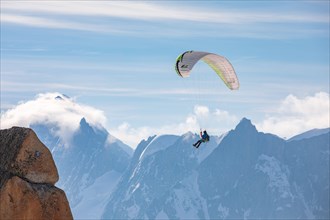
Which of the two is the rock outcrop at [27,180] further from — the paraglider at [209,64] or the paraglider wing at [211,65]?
the paraglider wing at [211,65]

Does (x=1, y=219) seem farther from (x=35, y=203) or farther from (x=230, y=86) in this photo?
(x=230, y=86)

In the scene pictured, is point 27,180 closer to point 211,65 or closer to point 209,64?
point 209,64

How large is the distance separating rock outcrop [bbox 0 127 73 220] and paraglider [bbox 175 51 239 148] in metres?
35.5

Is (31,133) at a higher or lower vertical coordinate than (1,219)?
higher

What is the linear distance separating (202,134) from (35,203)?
39.1 m

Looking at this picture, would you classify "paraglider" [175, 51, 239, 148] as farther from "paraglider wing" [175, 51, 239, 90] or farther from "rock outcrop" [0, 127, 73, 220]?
"rock outcrop" [0, 127, 73, 220]

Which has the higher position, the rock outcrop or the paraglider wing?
the paraglider wing

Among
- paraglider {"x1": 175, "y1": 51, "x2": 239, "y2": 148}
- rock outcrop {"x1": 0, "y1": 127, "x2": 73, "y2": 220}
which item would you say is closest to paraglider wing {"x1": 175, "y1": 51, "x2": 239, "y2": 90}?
paraglider {"x1": 175, "y1": 51, "x2": 239, "y2": 148}

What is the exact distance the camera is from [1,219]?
96.4 feet

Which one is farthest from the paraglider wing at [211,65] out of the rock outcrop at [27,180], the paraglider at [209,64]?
the rock outcrop at [27,180]

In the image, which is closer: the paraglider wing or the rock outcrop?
the rock outcrop

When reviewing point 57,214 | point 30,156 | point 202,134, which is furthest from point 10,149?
point 202,134

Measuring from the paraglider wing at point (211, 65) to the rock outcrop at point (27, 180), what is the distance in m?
35.7

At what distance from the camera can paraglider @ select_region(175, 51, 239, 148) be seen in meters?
67.2
